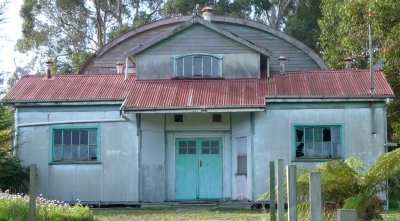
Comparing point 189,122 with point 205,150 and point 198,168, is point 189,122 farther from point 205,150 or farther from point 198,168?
point 198,168

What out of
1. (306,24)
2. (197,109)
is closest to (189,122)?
(197,109)

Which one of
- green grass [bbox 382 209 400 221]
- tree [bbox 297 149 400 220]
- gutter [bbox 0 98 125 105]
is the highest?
gutter [bbox 0 98 125 105]

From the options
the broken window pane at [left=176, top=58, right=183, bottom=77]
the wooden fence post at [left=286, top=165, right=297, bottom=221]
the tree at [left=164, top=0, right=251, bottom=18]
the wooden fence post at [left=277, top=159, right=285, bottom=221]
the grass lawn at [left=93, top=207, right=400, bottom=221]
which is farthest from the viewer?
the tree at [left=164, top=0, right=251, bottom=18]

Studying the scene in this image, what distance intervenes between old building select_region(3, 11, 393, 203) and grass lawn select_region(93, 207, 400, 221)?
1.90 metres

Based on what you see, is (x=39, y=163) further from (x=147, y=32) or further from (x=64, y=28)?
(x=64, y=28)

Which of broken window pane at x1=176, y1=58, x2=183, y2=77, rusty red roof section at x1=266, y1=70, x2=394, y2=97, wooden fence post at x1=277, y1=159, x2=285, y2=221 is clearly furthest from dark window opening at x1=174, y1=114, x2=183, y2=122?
wooden fence post at x1=277, y1=159, x2=285, y2=221

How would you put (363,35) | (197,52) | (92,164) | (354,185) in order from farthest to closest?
(363,35)
(197,52)
(92,164)
(354,185)

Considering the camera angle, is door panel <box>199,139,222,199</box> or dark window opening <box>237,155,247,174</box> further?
door panel <box>199,139,222,199</box>

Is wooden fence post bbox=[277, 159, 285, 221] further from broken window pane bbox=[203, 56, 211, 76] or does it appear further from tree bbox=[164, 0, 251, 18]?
tree bbox=[164, 0, 251, 18]

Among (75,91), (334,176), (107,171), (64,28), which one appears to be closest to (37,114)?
(75,91)

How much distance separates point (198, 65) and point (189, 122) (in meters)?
2.02

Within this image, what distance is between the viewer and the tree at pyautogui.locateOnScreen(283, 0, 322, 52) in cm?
4316

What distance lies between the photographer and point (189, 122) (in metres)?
23.4

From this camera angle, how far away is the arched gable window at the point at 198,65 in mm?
23766
